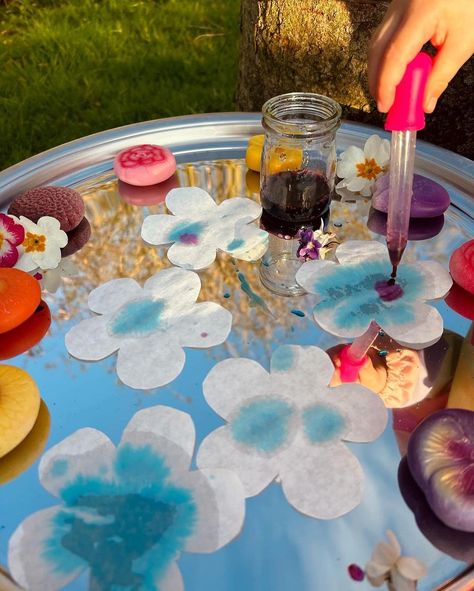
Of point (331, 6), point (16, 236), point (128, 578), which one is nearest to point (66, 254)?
point (16, 236)

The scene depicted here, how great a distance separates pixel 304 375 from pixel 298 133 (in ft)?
0.91

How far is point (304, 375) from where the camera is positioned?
63 cm

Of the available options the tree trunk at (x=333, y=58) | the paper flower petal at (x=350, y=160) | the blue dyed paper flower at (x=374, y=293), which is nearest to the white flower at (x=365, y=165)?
the paper flower petal at (x=350, y=160)

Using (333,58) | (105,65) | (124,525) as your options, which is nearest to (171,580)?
(124,525)

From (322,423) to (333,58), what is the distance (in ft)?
2.04

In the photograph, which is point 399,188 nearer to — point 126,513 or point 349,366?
point 349,366

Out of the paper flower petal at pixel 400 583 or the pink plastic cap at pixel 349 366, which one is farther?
the pink plastic cap at pixel 349 366

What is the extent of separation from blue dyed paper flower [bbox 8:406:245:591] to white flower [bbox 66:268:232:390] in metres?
0.07

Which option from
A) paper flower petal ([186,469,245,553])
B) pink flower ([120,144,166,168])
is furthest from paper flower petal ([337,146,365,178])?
paper flower petal ([186,469,245,553])

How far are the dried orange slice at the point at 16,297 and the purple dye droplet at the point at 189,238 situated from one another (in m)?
0.17

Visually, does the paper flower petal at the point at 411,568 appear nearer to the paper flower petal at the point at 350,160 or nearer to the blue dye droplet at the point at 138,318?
the blue dye droplet at the point at 138,318

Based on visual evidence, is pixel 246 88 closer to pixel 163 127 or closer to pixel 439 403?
pixel 163 127

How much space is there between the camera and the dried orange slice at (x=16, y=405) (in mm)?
570

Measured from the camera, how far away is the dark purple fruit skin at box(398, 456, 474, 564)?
51 centimetres
